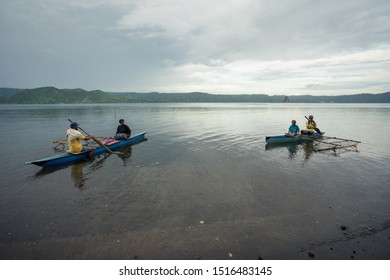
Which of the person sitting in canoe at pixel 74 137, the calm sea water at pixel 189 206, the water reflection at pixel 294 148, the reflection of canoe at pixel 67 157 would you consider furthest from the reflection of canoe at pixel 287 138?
the person sitting in canoe at pixel 74 137

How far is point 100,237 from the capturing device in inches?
280

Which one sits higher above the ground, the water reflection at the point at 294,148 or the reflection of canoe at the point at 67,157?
the reflection of canoe at the point at 67,157

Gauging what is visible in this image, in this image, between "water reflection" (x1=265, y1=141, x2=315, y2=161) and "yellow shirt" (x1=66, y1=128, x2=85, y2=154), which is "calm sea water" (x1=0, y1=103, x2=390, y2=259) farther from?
"water reflection" (x1=265, y1=141, x2=315, y2=161)

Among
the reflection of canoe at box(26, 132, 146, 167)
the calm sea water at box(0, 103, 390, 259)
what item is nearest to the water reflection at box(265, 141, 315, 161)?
the calm sea water at box(0, 103, 390, 259)

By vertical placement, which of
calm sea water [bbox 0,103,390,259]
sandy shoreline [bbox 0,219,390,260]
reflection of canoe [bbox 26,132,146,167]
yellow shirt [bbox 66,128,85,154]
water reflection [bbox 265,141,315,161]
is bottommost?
sandy shoreline [bbox 0,219,390,260]

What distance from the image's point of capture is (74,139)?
15203mm

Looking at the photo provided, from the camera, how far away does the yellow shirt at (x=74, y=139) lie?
48.6ft

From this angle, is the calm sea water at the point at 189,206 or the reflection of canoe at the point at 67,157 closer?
the calm sea water at the point at 189,206

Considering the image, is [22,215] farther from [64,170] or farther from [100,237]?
[64,170]

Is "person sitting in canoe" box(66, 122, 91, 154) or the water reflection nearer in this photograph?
"person sitting in canoe" box(66, 122, 91, 154)

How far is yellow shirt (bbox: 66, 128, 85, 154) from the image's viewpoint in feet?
48.6

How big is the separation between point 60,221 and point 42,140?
21.4 metres

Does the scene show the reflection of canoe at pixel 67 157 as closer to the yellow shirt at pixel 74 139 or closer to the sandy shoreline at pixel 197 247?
the yellow shirt at pixel 74 139

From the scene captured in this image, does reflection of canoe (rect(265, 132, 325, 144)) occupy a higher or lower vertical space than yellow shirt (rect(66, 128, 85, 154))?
lower
